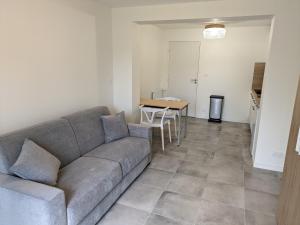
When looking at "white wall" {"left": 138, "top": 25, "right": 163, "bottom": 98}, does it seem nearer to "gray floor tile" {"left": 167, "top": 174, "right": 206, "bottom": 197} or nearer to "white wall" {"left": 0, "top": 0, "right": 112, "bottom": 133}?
"white wall" {"left": 0, "top": 0, "right": 112, "bottom": 133}

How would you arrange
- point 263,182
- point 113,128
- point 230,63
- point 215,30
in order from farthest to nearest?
1. point 230,63
2. point 215,30
3. point 113,128
4. point 263,182

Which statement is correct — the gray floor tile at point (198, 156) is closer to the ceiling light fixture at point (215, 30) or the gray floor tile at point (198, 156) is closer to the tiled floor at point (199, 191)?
the tiled floor at point (199, 191)

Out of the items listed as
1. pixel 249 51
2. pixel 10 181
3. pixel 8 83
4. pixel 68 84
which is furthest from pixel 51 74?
pixel 249 51

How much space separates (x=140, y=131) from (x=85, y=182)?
135cm

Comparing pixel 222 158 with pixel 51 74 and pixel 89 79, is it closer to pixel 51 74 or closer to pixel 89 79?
pixel 89 79

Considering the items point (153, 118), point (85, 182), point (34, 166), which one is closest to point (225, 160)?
point (153, 118)

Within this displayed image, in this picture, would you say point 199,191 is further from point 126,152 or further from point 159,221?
point 126,152

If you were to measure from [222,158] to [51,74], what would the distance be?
2835 mm

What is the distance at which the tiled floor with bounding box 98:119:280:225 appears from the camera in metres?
2.17

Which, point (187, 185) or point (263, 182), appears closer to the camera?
point (187, 185)

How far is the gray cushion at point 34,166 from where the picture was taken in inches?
69.1

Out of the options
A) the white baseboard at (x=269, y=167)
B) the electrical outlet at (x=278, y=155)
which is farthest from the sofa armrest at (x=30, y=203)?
the electrical outlet at (x=278, y=155)

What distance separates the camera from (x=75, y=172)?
7.02 ft

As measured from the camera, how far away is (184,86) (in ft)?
20.4
